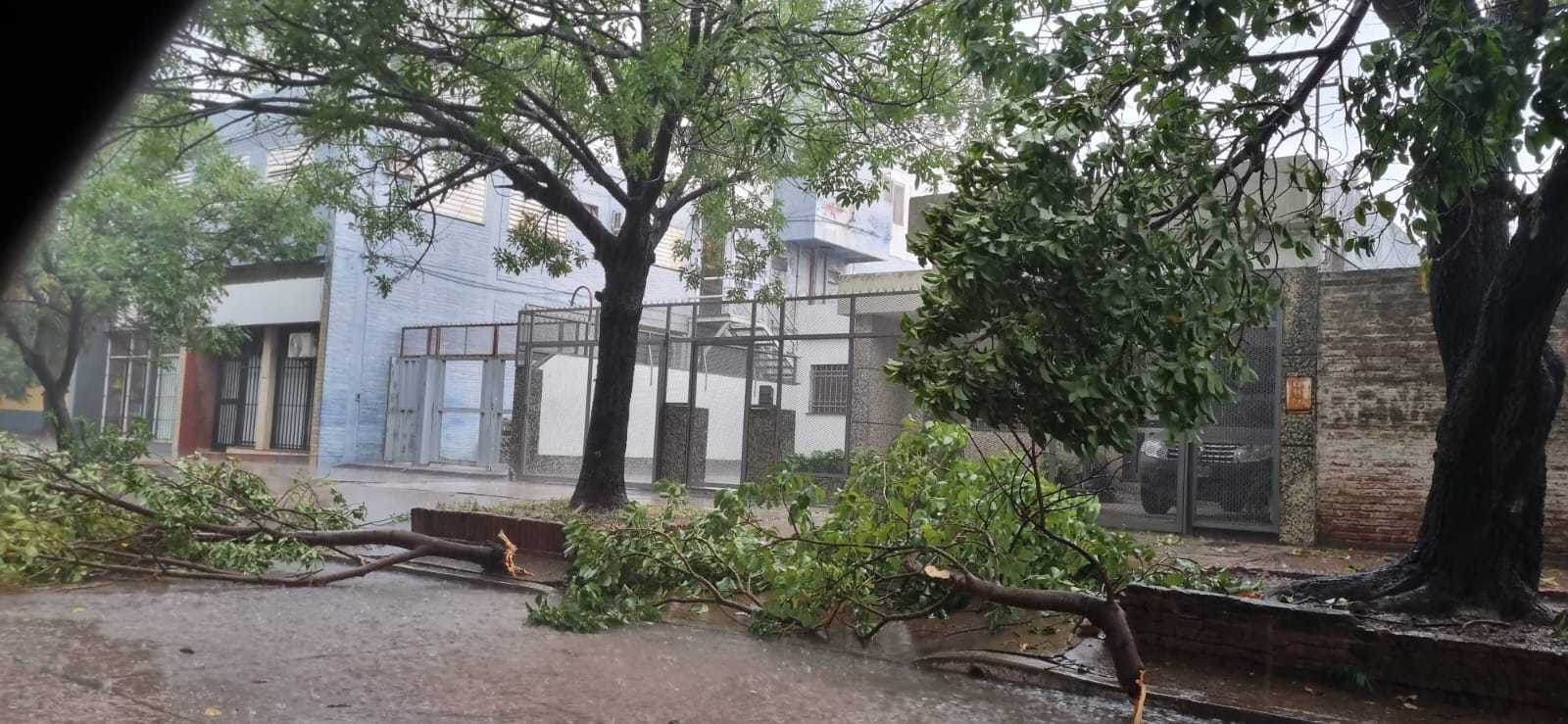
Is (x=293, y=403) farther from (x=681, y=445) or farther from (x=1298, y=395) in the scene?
(x=1298, y=395)

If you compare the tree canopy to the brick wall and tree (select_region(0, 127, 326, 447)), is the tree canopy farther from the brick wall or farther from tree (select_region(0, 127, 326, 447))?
tree (select_region(0, 127, 326, 447))

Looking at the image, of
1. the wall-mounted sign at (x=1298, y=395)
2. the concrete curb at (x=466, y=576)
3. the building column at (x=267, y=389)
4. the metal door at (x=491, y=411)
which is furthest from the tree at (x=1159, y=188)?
the building column at (x=267, y=389)

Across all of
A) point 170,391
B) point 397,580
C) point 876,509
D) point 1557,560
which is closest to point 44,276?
point 170,391

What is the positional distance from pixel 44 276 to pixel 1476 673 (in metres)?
20.0

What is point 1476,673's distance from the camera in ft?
18.6

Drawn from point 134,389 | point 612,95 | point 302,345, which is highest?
point 612,95

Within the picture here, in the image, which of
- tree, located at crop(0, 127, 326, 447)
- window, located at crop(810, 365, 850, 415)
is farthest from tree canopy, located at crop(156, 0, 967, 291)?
tree, located at crop(0, 127, 326, 447)

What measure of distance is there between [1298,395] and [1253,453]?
0.83 m

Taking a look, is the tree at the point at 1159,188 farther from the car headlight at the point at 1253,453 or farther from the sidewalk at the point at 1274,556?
the car headlight at the point at 1253,453

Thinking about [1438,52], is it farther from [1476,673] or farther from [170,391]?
[170,391]

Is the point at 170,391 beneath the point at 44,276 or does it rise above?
beneath

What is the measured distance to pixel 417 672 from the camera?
5.88m

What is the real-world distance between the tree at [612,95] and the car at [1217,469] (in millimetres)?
4160

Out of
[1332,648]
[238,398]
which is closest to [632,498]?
[1332,648]
